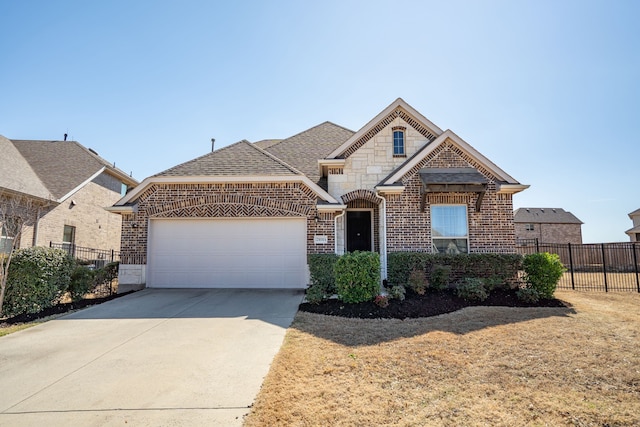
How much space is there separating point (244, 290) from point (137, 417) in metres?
7.11

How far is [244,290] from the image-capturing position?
1057 centimetres

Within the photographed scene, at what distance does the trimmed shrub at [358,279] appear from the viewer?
8438mm

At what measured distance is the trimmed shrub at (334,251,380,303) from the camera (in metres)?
8.44

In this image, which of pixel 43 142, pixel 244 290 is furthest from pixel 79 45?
pixel 43 142

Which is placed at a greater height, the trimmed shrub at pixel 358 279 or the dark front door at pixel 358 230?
the dark front door at pixel 358 230

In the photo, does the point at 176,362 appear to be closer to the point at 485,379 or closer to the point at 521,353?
the point at 485,379

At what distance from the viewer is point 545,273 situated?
9.18 metres

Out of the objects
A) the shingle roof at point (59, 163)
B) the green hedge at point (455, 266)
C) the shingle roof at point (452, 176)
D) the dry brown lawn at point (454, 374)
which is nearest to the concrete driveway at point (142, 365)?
the dry brown lawn at point (454, 374)

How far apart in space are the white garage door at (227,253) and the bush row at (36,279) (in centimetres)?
251

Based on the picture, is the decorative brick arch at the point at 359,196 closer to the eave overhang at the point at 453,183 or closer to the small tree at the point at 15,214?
the eave overhang at the point at 453,183

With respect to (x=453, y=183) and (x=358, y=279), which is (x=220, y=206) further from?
(x=453, y=183)

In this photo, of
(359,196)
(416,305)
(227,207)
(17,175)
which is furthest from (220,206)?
(17,175)

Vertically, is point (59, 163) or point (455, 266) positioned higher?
point (59, 163)

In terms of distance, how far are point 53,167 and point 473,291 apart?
18.6m
